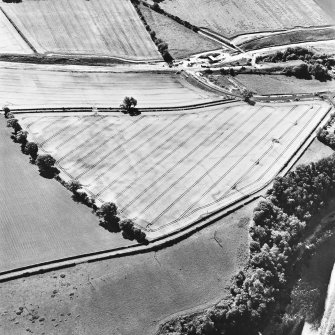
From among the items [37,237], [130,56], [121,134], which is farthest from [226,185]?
[130,56]

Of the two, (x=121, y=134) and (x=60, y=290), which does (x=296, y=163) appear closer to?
(x=121, y=134)

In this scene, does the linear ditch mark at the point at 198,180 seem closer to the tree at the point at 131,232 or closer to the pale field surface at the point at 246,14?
the tree at the point at 131,232

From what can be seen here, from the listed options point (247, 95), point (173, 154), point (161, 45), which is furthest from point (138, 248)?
point (161, 45)

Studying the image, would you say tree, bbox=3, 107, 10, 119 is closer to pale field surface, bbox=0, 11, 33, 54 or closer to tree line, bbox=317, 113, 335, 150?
pale field surface, bbox=0, 11, 33, 54

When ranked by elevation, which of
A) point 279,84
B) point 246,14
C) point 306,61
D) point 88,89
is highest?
point 306,61

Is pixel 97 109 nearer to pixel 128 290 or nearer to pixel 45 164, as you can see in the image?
pixel 45 164

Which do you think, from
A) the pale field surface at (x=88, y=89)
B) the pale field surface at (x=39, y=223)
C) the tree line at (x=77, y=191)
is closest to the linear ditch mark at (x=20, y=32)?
the pale field surface at (x=88, y=89)

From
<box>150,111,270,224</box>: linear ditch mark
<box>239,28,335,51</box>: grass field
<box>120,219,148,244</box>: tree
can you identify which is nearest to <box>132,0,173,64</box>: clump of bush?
<box>239,28,335,51</box>: grass field
